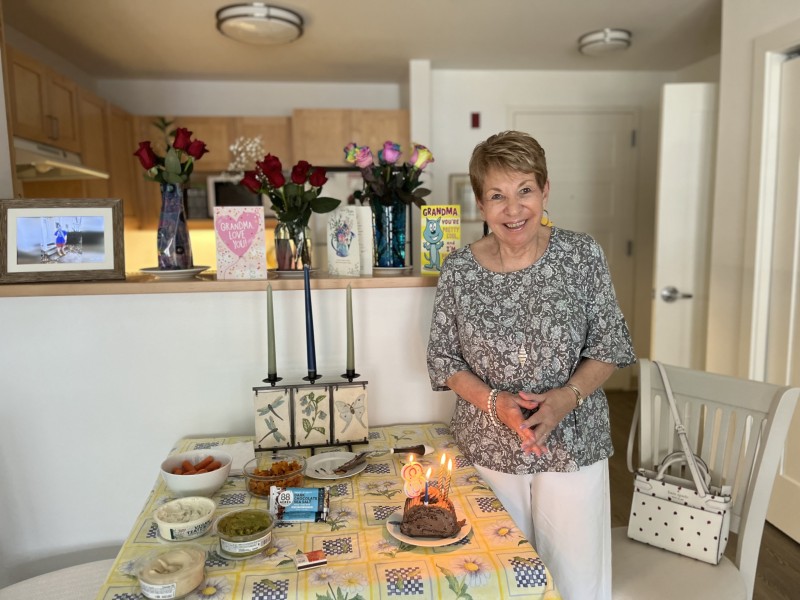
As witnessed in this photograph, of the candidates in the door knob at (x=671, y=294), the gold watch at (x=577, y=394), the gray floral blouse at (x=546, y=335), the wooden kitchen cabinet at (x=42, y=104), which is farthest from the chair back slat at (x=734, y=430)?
the wooden kitchen cabinet at (x=42, y=104)

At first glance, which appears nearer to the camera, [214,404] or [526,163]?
[526,163]

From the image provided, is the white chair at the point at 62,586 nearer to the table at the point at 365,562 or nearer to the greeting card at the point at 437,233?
the table at the point at 365,562

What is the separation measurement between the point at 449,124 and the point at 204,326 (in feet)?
10.3

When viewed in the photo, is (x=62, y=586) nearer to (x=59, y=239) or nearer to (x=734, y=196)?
(x=59, y=239)

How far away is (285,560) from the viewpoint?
965 mm

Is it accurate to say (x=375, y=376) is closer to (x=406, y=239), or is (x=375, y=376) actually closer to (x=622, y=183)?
(x=406, y=239)

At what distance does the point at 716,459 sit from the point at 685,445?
0.11 metres

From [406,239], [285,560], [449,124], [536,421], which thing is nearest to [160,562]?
[285,560]

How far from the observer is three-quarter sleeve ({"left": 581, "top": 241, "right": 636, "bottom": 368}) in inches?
51.4

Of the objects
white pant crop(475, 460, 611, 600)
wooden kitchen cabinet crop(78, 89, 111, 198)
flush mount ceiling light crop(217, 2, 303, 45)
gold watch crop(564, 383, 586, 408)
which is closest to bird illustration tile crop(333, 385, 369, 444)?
white pant crop(475, 460, 611, 600)

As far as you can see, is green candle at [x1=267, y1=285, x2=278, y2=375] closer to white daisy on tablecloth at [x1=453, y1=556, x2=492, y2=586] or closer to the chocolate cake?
the chocolate cake

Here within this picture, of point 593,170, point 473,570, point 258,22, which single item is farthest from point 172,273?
point 593,170

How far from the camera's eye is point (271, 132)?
435 cm

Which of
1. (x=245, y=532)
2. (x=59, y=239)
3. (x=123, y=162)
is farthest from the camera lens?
(x=123, y=162)
